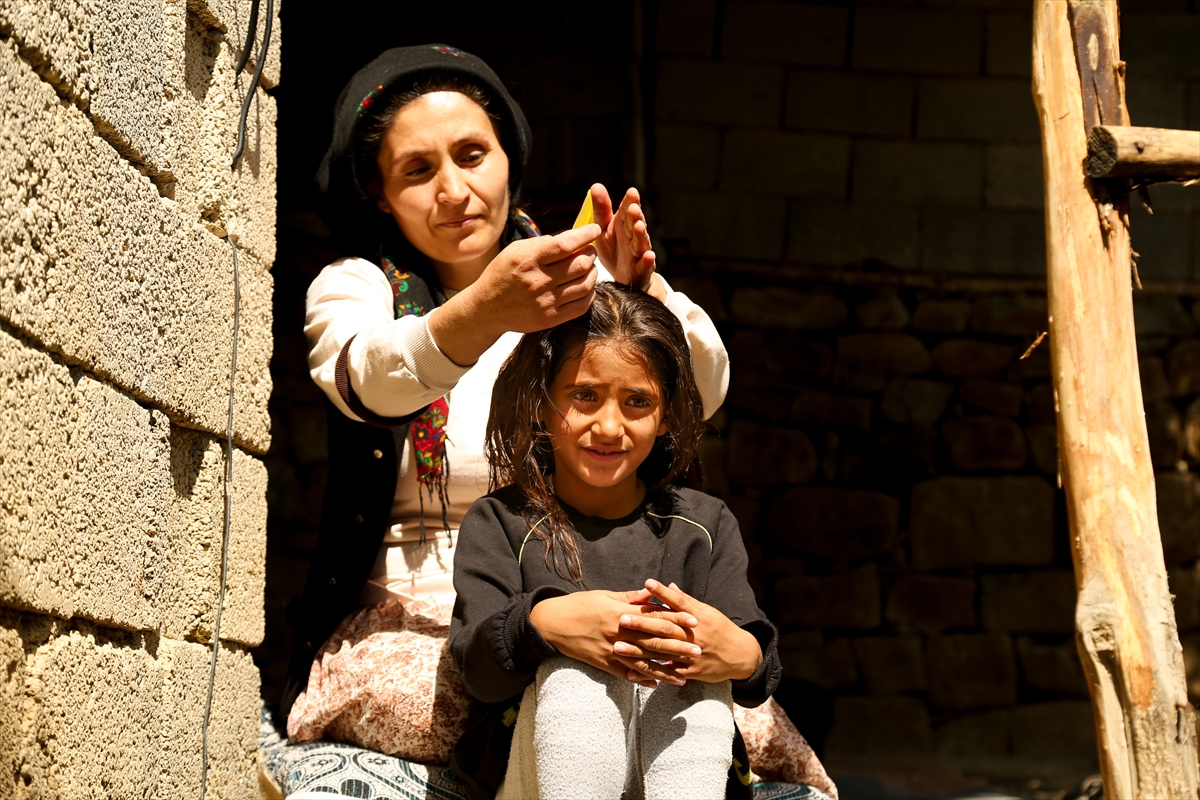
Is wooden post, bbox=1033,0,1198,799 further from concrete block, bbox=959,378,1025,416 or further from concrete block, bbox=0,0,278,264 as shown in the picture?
concrete block, bbox=959,378,1025,416

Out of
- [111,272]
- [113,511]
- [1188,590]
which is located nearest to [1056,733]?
[1188,590]

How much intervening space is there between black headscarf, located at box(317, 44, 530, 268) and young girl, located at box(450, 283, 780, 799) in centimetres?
57

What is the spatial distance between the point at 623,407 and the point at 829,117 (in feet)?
11.8

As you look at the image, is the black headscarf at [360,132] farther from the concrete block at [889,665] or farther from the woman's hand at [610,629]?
the concrete block at [889,665]

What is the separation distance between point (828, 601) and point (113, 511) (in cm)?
430

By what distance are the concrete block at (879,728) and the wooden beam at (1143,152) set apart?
3481mm

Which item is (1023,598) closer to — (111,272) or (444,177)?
(444,177)

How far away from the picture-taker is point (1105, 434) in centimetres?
252

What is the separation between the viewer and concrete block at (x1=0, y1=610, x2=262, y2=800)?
5.00 feet

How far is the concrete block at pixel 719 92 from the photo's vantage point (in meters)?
5.23

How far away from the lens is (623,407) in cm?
209

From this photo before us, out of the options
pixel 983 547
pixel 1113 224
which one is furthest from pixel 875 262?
pixel 1113 224

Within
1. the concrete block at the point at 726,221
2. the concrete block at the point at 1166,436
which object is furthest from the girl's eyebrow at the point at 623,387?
the concrete block at the point at 1166,436

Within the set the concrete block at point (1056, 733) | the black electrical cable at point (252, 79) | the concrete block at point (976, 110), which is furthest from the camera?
the concrete block at point (1056, 733)
